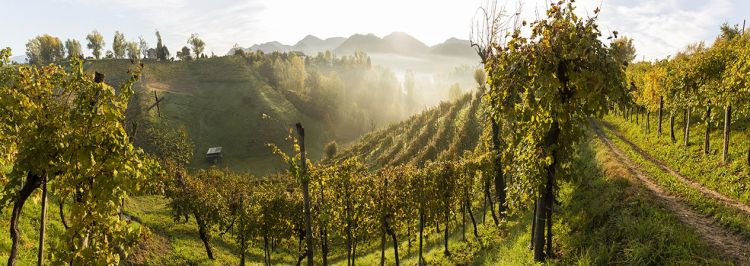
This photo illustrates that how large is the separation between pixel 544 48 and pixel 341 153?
87407mm

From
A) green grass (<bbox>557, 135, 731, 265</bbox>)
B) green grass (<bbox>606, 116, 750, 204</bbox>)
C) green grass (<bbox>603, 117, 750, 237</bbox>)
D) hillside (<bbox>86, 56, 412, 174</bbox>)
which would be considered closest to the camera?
green grass (<bbox>557, 135, 731, 265</bbox>)

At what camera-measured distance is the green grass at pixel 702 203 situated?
13.9 m

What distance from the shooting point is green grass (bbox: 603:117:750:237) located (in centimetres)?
1389

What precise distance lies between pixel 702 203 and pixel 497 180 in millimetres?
11062

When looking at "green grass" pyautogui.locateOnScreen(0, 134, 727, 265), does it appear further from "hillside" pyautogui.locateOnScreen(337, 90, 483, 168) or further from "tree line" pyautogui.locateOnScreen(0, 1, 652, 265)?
"hillside" pyautogui.locateOnScreen(337, 90, 483, 168)

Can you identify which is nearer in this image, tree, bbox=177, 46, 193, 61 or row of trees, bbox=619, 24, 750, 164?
row of trees, bbox=619, 24, 750, 164

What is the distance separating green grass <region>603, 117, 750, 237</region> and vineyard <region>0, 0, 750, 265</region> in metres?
0.10

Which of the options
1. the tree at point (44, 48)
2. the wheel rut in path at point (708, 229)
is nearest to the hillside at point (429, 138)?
the wheel rut in path at point (708, 229)

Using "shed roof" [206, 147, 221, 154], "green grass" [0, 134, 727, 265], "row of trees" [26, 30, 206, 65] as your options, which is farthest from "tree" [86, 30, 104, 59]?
"green grass" [0, 134, 727, 265]

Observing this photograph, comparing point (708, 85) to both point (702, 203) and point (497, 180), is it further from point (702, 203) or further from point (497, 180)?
point (497, 180)

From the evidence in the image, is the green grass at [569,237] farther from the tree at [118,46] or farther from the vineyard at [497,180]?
the tree at [118,46]

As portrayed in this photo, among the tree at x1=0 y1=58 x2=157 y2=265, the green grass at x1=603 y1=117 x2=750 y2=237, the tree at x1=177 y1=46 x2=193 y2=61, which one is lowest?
the green grass at x1=603 y1=117 x2=750 y2=237

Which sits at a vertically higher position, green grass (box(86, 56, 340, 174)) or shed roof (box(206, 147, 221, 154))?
green grass (box(86, 56, 340, 174))

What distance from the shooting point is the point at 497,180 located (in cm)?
2627
